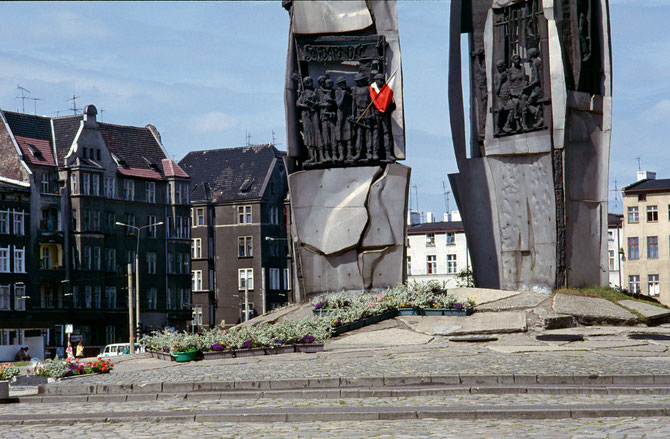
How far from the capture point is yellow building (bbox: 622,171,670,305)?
3780 inches

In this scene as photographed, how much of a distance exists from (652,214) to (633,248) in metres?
3.49

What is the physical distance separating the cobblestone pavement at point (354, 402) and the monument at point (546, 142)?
62.2 feet

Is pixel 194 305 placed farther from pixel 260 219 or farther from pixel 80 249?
pixel 80 249

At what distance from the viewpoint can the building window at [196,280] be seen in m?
103

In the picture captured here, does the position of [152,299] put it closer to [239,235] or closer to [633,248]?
[239,235]

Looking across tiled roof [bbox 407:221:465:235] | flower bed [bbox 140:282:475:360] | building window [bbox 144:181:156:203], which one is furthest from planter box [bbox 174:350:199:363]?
tiled roof [bbox 407:221:465:235]

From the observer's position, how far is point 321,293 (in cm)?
3731

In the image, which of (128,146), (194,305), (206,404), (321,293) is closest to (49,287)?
(128,146)

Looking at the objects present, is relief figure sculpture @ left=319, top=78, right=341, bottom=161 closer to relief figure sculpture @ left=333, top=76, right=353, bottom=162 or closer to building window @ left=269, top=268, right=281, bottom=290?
relief figure sculpture @ left=333, top=76, right=353, bottom=162

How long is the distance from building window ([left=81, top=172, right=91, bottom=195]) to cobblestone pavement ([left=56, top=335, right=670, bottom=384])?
191 ft

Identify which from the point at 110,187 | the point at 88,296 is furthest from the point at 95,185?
the point at 88,296

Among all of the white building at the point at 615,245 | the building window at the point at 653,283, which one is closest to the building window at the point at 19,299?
the building window at the point at 653,283

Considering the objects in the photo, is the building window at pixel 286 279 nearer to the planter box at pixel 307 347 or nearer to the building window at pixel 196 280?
the building window at pixel 196 280

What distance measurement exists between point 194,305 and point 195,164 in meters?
13.3
